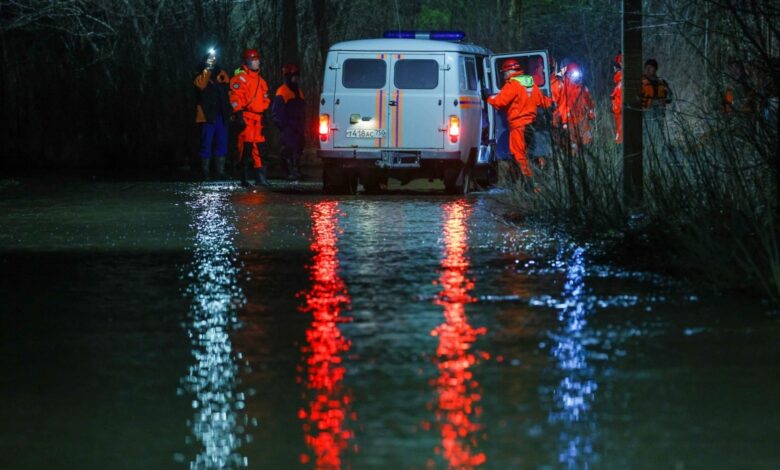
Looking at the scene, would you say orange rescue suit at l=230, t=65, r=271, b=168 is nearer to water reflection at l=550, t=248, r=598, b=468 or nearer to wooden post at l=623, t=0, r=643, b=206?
wooden post at l=623, t=0, r=643, b=206

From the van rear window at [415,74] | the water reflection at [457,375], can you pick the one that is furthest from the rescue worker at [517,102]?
the water reflection at [457,375]

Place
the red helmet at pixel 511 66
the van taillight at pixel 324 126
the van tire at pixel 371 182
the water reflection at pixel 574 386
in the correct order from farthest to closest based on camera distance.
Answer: the van tire at pixel 371 182, the van taillight at pixel 324 126, the red helmet at pixel 511 66, the water reflection at pixel 574 386

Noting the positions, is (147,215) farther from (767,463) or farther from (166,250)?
(767,463)

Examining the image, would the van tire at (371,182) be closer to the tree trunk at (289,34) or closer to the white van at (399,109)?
the white van at (399,109)

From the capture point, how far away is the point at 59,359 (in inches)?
346

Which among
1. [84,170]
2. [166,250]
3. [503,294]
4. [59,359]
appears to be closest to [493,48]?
[84,170]

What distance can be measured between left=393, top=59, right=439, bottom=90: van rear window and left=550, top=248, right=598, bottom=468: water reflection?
37.6ft

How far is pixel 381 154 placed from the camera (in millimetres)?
23062

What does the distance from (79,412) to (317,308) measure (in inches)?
140

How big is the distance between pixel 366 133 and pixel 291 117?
615cm

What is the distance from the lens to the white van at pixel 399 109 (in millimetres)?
22906

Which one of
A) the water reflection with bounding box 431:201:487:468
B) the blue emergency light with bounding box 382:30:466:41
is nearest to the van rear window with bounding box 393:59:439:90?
the blue emergency light with bounding box 382:30:466:41

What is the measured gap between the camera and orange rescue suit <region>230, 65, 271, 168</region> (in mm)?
25469

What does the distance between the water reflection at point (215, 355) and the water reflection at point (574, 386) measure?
4.16ft
